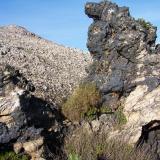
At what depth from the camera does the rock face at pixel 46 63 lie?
1016 inches

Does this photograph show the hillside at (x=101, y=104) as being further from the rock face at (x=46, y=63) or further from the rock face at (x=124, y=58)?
the rock face at (x=46, y=63)

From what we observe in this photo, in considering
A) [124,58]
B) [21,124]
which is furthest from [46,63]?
[21,124]

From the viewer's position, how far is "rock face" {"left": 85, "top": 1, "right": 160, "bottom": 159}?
22.1 m

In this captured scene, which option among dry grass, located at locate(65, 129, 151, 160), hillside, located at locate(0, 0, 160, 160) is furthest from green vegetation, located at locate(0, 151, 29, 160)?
dry grass, located at locate(65, 129, 151, 160)

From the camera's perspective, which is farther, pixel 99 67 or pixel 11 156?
pixel 99 67

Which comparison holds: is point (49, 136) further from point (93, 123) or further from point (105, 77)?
point (105, 77)

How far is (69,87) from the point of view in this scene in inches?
1053

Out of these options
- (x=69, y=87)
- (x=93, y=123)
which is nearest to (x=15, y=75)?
(x=93, y=123)

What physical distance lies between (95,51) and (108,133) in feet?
13.8

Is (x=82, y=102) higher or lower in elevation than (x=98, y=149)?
higher

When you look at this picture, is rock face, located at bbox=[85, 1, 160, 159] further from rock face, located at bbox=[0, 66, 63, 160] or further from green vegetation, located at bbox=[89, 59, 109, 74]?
rock face, located at bbox=[0, 66, 63, 160]

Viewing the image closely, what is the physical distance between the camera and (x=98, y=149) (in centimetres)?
1908

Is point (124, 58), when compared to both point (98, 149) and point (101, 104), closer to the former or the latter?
point (101, 104)

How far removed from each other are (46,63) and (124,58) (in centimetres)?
821
